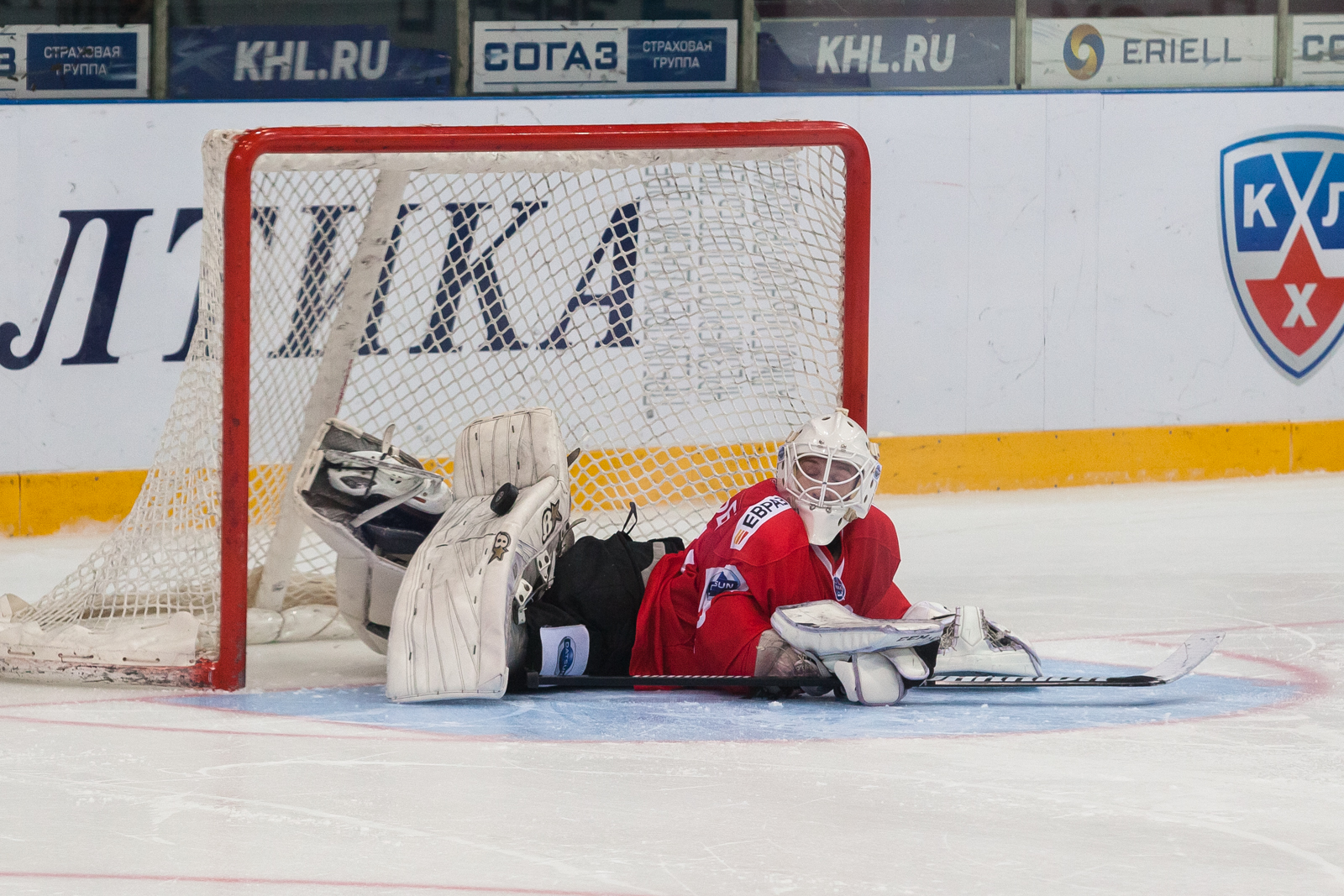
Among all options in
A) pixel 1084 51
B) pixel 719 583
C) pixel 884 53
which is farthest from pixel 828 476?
pixel 1084 51

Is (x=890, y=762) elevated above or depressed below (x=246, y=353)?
below

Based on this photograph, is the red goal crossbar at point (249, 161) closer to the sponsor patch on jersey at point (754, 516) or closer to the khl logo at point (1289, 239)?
the sponsor patch on jersey at point (754, 516)

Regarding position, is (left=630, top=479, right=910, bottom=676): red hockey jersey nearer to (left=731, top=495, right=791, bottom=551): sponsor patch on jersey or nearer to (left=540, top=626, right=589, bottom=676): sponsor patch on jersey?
(left=731, top=495, right=791, bottom=551): sponsor patch on jersey

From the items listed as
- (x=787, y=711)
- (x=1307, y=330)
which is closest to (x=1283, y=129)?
(x=1307, y=330)

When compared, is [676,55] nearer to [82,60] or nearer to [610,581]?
[82,60]

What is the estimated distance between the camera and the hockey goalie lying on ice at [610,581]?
2.96 m

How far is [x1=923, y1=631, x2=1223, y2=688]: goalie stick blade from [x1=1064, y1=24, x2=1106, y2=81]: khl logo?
380 cm

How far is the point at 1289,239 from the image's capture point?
6.52 m

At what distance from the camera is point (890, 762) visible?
2541 millimetres

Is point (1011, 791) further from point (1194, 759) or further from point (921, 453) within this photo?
point (921, 453)

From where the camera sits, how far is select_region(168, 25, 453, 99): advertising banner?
555 centimetres

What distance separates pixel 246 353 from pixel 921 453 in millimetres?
3545

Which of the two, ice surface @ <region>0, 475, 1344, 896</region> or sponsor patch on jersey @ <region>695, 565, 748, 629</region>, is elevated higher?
sponsor patch on jersey @ <region>695, 565, 748, 629</region>

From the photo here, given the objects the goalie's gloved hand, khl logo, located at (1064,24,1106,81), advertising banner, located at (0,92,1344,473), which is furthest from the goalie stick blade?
khl logo, located at (1064,24,1106,81)
